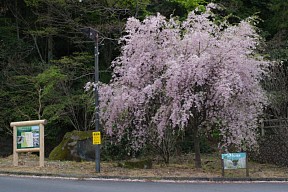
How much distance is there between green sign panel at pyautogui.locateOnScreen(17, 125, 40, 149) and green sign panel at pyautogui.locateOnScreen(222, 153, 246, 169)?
7517 mm

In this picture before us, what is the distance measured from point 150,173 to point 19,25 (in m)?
21.3

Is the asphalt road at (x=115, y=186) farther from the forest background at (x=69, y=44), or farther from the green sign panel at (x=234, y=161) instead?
the forest background at (x=69, y=44)

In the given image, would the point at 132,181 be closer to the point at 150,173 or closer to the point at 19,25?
the point at 150,173

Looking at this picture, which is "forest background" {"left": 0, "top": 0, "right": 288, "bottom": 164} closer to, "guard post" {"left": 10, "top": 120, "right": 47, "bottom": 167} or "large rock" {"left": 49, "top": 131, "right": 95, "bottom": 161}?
"large rock" {"left": 49, "top": 131, "right": 95, "bottom": 161}

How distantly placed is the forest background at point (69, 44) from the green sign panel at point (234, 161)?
8.49 meters

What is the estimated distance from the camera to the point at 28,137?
55.5ft

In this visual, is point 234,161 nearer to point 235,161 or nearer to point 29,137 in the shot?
point 235,161

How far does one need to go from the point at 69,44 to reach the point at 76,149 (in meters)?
13.8

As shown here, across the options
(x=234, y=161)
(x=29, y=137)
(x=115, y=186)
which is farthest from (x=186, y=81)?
(x=29, y=137)

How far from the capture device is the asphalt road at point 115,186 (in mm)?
11431

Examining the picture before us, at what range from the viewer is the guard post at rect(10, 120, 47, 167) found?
655 inches

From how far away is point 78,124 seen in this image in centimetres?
2617

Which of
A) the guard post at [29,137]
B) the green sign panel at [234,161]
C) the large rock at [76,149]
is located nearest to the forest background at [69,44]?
the large rock at [76,149]

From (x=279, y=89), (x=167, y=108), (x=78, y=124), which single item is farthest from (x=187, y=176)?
(x=78, y=124)
